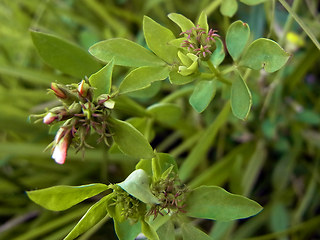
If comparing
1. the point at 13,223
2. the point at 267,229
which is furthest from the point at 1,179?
the point at 267,229

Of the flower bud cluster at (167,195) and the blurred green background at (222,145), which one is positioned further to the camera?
the blurred green background at (222,145)

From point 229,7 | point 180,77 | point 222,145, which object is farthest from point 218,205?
point 222,145

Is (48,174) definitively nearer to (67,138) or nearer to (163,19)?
(163,19)

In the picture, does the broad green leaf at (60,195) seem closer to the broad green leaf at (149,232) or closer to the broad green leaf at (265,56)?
the broad green leaf at (149,232)

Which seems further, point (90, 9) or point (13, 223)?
point (90, 9)

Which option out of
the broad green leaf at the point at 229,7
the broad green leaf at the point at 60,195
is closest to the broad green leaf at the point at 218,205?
the broad green leaf at the point at 60,195

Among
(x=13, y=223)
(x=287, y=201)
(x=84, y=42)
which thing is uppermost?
(x=84, y=42)
